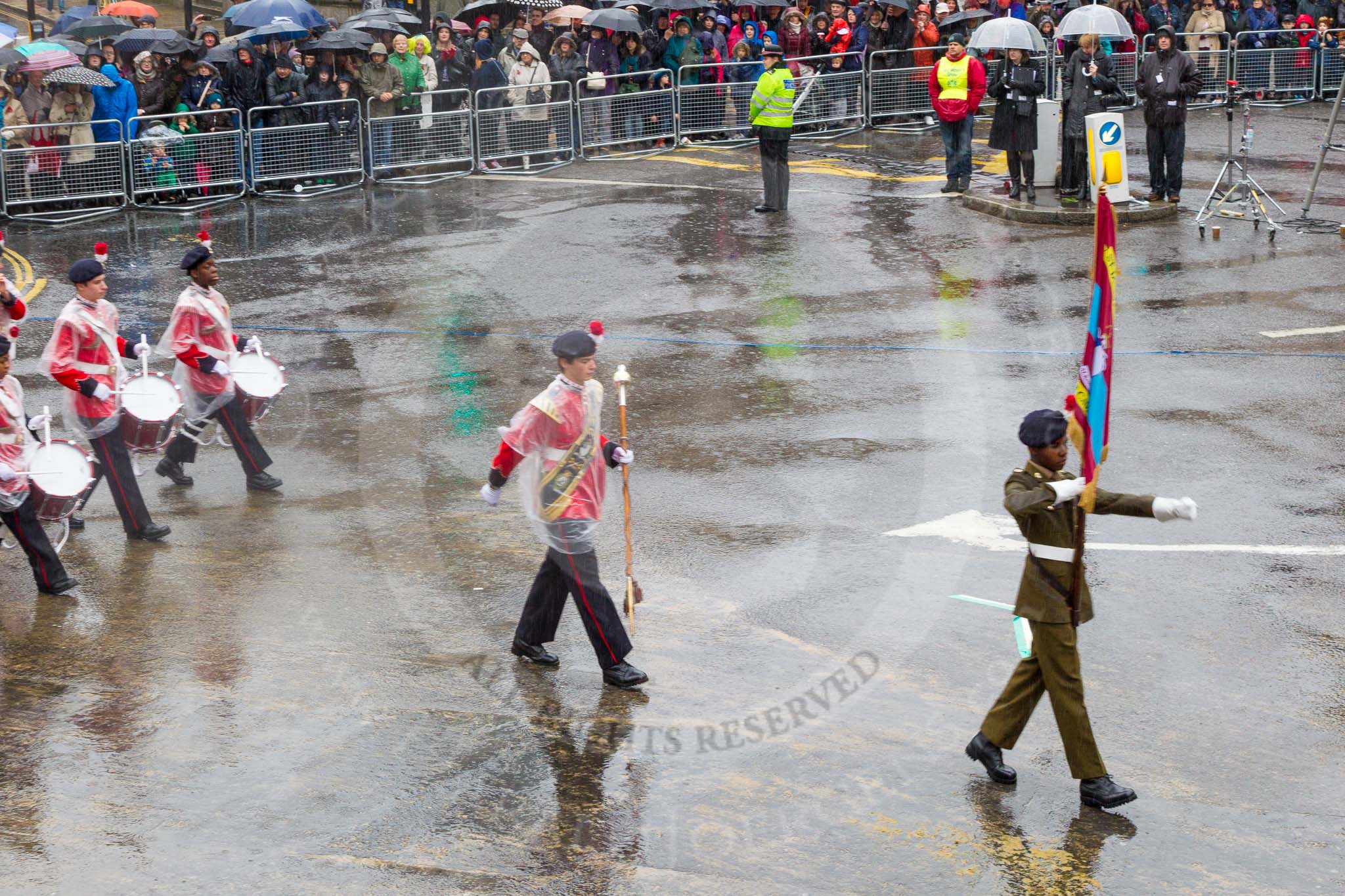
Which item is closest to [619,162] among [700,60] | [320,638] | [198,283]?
[700,60]

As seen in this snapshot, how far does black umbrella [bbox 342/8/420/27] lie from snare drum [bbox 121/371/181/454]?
14.3m

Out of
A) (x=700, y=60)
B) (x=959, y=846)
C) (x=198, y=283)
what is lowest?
(x=959, y=846)

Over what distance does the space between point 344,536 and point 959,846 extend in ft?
17.1

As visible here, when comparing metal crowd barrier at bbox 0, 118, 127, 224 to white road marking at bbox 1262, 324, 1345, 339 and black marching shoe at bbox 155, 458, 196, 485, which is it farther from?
white road marking at bbox 1262, 324, 1345, 339

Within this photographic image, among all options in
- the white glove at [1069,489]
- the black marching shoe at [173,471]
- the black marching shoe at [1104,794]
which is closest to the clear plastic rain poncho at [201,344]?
the black marching shoe at [173,471]

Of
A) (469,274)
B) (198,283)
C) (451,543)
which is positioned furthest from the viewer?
(469,274)

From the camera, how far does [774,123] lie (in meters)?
19.9

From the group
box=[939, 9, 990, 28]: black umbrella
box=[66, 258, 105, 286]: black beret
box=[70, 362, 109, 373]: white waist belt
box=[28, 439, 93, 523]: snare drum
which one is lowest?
box=[28, 439, 93, 523]: snare drum

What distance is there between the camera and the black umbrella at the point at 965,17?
2533 cm

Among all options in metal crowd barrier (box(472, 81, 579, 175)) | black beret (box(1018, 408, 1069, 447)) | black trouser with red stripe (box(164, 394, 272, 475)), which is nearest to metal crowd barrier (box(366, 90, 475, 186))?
metal crowd barrier (box(472, 81, 579, 175))

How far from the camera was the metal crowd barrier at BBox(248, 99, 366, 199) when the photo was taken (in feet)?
72.6

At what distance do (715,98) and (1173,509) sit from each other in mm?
18971

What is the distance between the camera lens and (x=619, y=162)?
955 inches

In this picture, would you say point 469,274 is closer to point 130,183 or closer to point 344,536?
point 130,183
